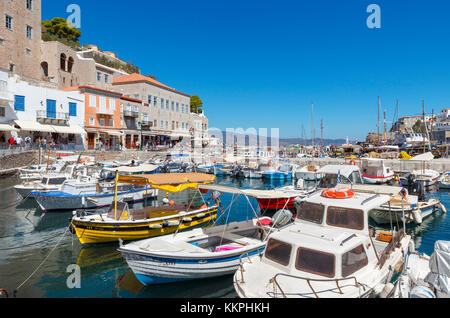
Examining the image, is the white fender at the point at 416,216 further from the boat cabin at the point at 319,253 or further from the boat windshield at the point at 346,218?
the boat cabin at the point at 319,253

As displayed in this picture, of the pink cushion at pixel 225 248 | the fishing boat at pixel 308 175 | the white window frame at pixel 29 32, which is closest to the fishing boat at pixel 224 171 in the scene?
the fishing boat at pixel 308 175

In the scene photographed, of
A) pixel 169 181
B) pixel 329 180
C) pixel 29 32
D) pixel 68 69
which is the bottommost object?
pixel 329 180

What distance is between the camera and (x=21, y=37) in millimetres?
38000

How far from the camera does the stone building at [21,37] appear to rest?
35406 millimetres

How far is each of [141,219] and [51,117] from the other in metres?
30.7

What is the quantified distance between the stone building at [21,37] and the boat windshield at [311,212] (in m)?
37.6

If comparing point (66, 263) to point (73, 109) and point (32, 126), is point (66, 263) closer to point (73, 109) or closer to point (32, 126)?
point (32, 126)

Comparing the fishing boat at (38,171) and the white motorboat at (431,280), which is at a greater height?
the fishing boat at (38,171)

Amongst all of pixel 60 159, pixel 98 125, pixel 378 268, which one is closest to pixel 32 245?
pixel 378 268

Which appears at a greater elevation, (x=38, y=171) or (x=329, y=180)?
(x=38, y=171)

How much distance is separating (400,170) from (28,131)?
149 ft

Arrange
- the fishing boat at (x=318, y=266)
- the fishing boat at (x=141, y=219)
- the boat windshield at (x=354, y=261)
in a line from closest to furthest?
the fishing boat at (x=318, y=266), the boat windshield at (x=354, y=261), the fishing boat at (x=141, y=219)

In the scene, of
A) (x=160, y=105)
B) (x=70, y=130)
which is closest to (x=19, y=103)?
(x=70, y=130)

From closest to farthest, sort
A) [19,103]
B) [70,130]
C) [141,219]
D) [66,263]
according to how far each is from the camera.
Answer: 1. [66,263]
2. [141,219]
3. [19,103]
4. [70,130]
